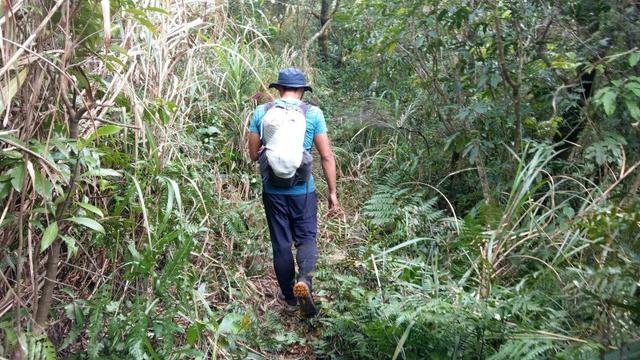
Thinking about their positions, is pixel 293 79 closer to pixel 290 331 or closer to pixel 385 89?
pixel 290 331

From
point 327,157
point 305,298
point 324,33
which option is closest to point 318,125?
point 327,157

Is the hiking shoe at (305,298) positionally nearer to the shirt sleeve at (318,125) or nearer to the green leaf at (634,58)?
the shirt sleeve at (318,125)

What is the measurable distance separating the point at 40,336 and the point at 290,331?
1.60m

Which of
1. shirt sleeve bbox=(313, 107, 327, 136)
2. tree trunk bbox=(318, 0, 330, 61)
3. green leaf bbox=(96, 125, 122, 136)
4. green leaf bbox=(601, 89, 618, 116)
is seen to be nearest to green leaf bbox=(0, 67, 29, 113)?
green leaf bbox=(96, 125, 122, 136)

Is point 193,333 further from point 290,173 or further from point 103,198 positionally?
point 290,173

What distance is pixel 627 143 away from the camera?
12.3ft

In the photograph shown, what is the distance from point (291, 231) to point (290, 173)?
482mm

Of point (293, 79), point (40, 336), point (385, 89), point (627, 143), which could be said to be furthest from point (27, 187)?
point (385, 89)

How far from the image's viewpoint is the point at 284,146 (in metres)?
3.48

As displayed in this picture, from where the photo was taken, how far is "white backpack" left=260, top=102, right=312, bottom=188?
11.4 ft

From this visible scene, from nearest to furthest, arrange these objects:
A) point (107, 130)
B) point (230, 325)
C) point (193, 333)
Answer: point (107, 130) < point (193, 333) < point (230, 325)

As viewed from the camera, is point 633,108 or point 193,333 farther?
point 633,108

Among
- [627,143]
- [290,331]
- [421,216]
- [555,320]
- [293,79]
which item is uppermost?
[293,79]

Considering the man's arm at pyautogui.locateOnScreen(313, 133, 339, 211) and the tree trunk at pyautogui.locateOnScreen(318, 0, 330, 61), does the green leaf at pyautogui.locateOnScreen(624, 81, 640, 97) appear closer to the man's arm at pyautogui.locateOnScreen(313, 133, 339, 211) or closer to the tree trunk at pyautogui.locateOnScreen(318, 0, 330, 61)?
the man's arm at pyautogui.locateOnScreen(313, 133, 339, 211)
